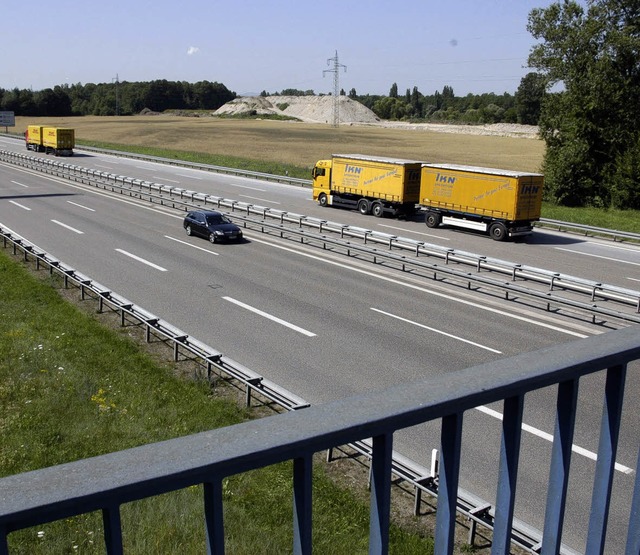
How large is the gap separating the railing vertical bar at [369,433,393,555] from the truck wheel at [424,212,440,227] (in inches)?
1302

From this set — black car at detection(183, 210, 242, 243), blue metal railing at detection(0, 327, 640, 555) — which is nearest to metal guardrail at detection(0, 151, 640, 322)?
black car at detection(183, 210, 242, 243)

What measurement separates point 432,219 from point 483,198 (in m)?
3.25

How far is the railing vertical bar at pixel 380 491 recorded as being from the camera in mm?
1641

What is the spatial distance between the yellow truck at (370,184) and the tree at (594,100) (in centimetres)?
1118

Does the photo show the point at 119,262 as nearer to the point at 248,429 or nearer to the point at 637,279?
the point at 637,279

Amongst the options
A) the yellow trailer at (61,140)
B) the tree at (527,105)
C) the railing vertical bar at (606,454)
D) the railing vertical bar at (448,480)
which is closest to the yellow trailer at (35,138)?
the yellow trailer at (61,140)

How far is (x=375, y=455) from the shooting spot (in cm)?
165

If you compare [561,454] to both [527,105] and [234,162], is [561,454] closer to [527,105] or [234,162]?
[234,162]

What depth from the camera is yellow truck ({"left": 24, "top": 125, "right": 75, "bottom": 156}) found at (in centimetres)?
6990

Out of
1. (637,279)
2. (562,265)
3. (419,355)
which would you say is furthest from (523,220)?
(419,355)

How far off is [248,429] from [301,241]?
28342mm

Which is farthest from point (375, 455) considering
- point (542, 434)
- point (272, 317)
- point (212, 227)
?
point (212, 227)

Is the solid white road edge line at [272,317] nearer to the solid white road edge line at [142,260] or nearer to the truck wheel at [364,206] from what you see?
the solid white road edge line at [142,260]

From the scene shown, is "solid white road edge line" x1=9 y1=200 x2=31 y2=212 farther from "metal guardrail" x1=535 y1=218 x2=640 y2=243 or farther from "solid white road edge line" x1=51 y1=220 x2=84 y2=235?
"metal guardrail" x1=535 y1=218 x2=640 y2=243
